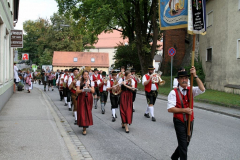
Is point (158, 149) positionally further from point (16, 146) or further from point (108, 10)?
point (108, 10)

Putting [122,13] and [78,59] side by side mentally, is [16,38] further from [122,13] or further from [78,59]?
[78,59]

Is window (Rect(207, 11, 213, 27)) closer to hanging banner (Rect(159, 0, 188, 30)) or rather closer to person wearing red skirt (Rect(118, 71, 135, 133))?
person wearing red skirt (Rect(118, 71, 135, 133))

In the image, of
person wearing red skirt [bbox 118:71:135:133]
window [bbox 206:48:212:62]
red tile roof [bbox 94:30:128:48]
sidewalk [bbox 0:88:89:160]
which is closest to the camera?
sidewalk [bbox 0:88:89:160]

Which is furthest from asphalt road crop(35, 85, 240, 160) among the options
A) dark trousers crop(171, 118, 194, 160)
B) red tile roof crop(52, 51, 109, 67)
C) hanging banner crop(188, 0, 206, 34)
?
red tile roof crop(52, 51, 109, 67)

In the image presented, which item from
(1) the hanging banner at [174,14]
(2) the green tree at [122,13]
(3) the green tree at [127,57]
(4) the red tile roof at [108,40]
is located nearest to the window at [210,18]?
(2) the green tree at [122,13]

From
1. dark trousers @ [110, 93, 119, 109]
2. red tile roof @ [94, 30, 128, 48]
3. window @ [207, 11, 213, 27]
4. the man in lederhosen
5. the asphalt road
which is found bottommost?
the asphalt road

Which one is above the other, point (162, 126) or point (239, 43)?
point (239, 43)

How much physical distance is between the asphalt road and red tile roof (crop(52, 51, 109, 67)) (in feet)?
184

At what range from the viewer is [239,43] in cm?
1859

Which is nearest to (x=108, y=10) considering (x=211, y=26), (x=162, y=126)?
(x=211, y=26)

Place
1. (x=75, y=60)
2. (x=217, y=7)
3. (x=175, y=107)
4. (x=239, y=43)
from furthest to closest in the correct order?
(x=75, y=60) → (x=217, y=7) → (x=239, y=43) → (x=175, y=107)

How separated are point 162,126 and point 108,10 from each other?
17542 millimetres

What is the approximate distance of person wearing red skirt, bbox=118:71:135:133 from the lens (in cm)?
829

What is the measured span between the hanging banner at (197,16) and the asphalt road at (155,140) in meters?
2.43
